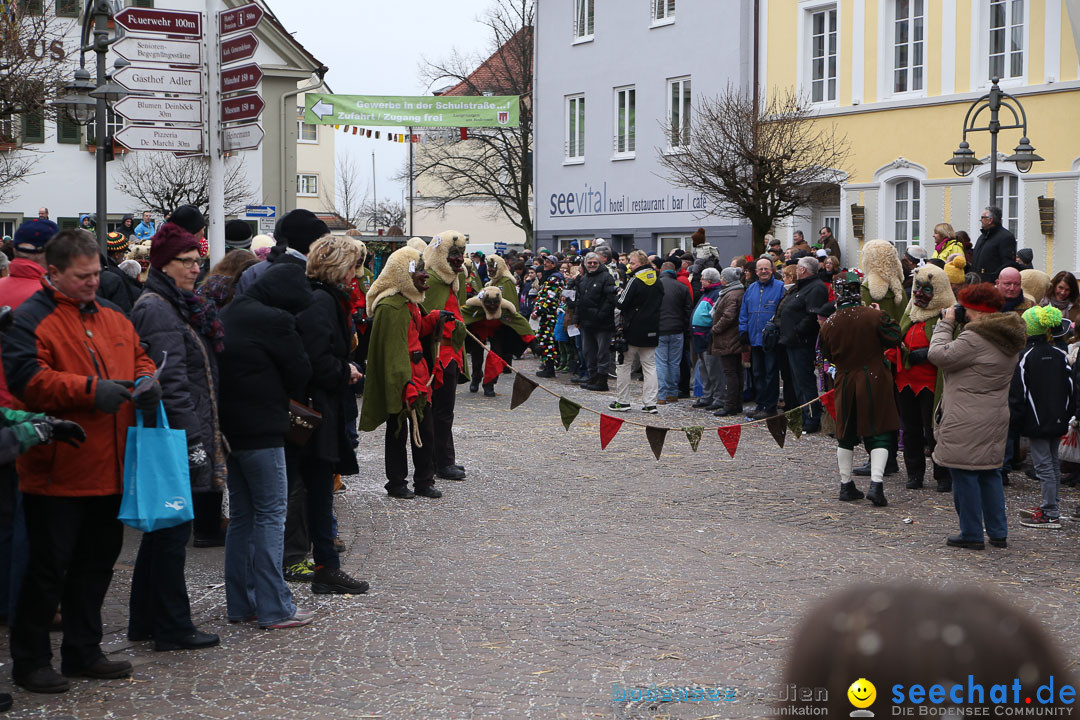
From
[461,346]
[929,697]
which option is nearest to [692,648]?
[929,697]

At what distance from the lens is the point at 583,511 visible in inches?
390

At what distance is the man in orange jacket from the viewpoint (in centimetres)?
530

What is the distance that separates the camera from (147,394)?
18.0 feet

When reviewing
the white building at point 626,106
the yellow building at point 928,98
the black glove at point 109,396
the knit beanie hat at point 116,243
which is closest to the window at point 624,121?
the white building at point 626,106

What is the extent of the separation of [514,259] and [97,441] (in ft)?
76.3

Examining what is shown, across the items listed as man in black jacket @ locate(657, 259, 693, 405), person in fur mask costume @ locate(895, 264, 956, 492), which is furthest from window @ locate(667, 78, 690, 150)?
person in fur mask costume @ locate(895, 264, 956, 492)

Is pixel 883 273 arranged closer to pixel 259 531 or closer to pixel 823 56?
pixel 259 531

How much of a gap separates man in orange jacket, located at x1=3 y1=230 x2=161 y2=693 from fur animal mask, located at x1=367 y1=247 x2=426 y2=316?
4.56m

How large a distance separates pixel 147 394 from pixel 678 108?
2754cm

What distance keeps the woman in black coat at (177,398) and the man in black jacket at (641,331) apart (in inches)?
405

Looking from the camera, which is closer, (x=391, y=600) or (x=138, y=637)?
(x=138, y=637)

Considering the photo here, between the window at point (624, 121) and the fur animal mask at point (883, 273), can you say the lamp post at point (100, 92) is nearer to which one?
the fur animal mask at point (883, 273)

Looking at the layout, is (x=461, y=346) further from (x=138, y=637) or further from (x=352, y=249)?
(x=138, y=637)

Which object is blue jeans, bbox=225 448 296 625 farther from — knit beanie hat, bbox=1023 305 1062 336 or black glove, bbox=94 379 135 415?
knit beanie hat, bbox=1023 305 1062 336
